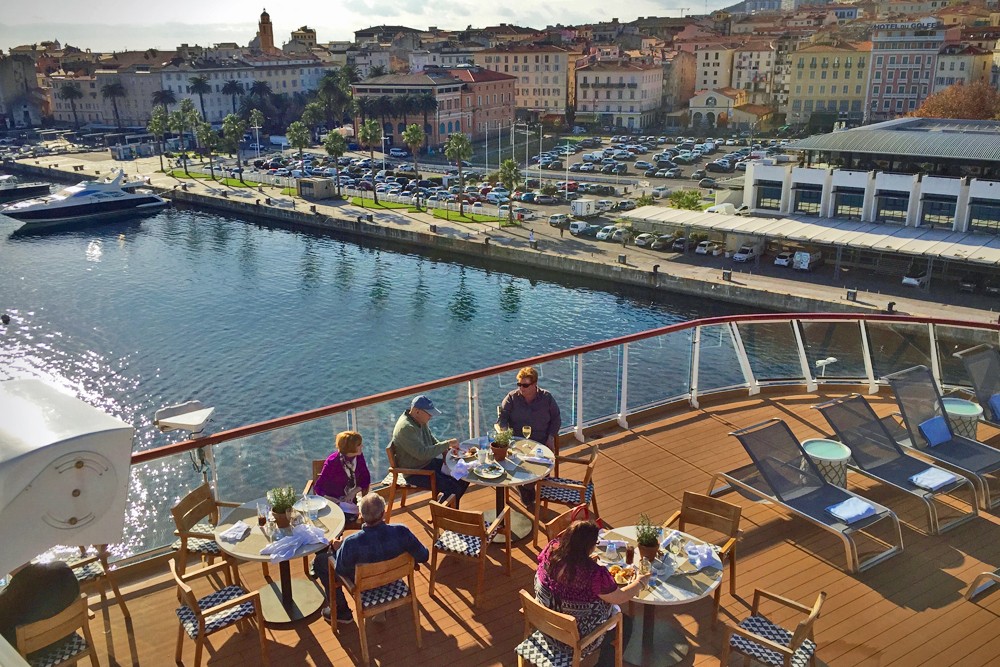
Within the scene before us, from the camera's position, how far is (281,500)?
4863 mm

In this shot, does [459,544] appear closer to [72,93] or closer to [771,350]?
[771,350]

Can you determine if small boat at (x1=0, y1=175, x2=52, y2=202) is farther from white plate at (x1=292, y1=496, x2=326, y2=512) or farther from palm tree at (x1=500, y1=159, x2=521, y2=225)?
white plate at (x1=292, y1=496, x2=326, y2=512)

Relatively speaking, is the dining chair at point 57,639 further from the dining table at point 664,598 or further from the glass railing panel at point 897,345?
the glass railing panel at point 897,345

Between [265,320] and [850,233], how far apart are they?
26.7m

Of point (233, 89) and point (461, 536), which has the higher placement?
point (233, 89)

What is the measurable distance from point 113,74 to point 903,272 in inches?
3916

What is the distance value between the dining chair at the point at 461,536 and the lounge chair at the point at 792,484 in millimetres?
1956

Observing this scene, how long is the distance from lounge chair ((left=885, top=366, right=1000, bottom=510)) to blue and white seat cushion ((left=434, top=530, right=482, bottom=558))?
3.79m

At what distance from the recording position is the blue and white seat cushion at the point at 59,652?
410cm

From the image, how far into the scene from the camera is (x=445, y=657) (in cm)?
466

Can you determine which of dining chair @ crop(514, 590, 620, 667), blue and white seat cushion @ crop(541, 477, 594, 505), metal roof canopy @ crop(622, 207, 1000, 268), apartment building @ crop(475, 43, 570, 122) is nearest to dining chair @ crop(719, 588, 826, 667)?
dining chair @ crop(514, 590, 620, 667)

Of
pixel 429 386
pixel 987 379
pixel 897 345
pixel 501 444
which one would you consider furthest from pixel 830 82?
pixel 501 444

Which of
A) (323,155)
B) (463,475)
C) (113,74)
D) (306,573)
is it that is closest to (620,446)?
(463,475)

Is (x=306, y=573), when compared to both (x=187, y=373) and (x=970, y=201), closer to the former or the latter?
(x=187, y=373)
